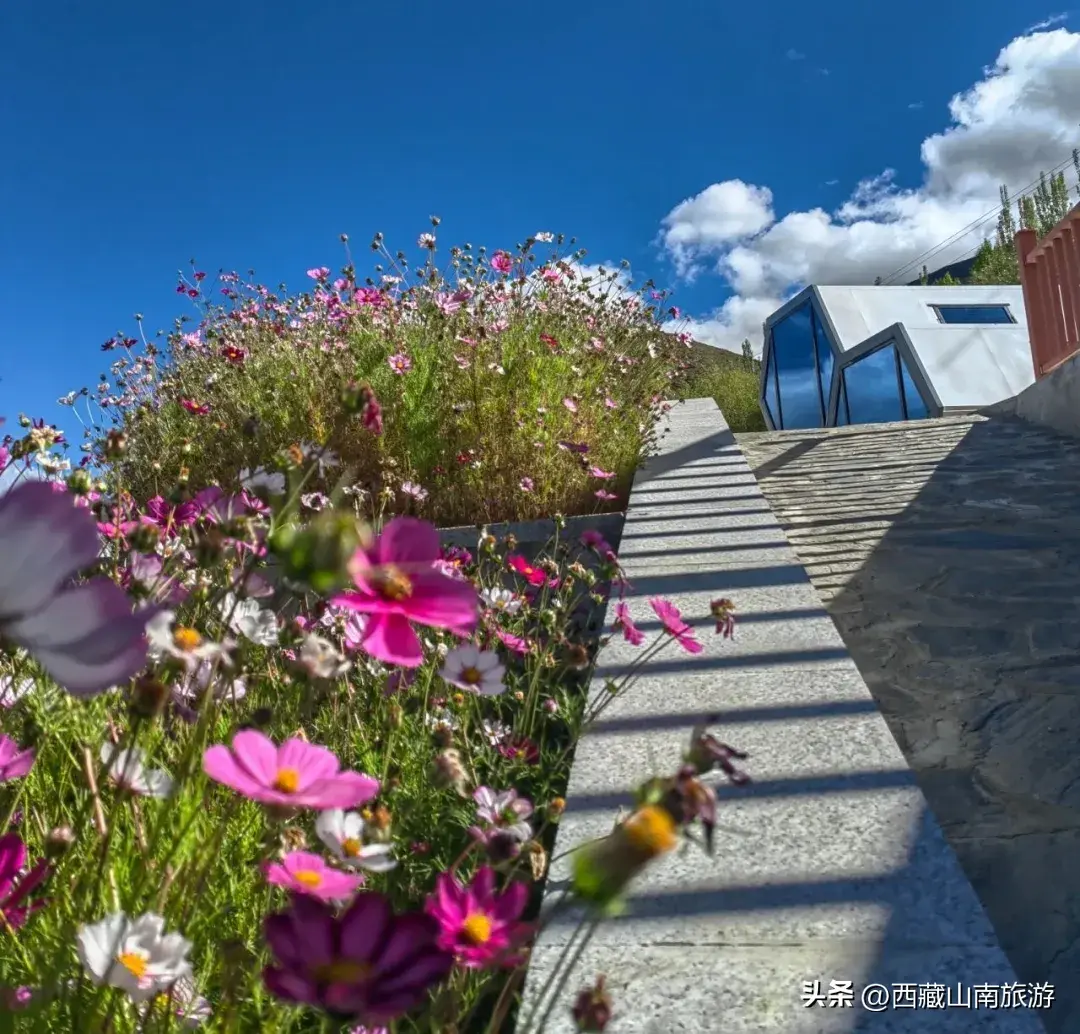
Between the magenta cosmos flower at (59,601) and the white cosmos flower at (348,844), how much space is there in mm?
335

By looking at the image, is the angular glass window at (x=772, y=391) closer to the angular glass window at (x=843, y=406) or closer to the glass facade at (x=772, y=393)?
the glass facade at (x=772, y=393)

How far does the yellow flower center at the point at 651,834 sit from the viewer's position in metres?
0.38

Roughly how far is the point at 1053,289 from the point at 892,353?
6.39 metres

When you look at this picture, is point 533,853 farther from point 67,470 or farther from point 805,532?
point 805,532

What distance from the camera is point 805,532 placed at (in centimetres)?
395

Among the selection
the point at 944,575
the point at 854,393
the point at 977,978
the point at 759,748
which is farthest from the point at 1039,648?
the point at 854,393

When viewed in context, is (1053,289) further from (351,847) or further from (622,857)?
(622,857)

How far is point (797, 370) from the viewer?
18281mm

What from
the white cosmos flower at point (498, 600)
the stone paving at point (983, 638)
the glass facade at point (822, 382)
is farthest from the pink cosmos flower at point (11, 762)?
the glass facade at point (822, 382)

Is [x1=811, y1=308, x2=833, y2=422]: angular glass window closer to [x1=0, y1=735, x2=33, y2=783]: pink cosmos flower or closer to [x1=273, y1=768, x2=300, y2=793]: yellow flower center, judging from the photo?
[x1=0, y1=735, x2=33, y2=783]: pink cosmos flower

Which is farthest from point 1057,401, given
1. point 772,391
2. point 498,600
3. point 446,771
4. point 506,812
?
point 772,391

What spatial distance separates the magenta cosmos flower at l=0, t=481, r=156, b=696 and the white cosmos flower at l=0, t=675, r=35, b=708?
611mm

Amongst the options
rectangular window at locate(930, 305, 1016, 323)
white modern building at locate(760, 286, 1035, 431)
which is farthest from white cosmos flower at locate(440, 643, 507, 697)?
rectangular window at locate(930, 305, 1016, 323)

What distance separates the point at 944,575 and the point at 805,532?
32.0 inches
